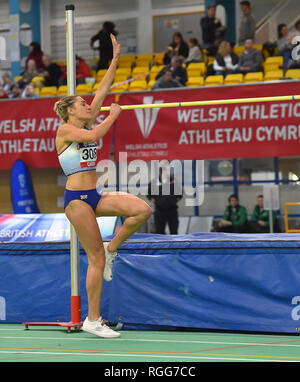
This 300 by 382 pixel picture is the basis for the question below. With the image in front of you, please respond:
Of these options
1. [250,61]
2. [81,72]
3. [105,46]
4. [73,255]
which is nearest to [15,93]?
[81,72]

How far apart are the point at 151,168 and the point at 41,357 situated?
914 cm

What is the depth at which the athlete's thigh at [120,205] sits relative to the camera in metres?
5.66

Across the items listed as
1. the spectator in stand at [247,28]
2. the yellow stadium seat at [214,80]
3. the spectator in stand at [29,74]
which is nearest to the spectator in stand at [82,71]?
the spectator in stand at [29,74]

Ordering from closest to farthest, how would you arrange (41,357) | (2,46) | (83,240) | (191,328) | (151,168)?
(41,357) → (83,240) → (191,328) → (151,168) → (2,46)

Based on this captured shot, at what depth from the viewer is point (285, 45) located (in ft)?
46.8

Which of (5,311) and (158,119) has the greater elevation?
(158,119)

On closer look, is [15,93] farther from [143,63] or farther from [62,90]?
[143,63]

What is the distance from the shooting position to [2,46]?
20578 millimetres

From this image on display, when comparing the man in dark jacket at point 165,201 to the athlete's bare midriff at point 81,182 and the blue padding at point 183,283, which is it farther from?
the athlete's bare midriff at point 81,182

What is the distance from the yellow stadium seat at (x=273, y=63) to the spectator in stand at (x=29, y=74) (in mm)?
5515

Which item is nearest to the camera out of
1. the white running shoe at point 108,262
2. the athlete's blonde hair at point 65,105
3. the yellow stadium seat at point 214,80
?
the athlete's blonde hair at point 65,105

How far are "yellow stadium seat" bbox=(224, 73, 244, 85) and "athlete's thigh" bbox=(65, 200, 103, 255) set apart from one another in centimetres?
824
